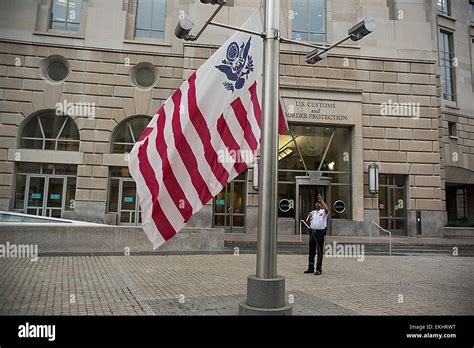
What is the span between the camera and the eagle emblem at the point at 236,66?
5.67 m

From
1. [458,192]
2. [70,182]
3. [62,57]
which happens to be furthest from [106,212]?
[458,192]

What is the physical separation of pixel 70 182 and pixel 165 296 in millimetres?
16720

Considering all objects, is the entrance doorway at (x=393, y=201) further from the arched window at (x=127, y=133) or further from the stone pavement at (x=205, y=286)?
the arched window at (x=127, y=133)

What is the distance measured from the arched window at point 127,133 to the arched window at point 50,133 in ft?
7.37

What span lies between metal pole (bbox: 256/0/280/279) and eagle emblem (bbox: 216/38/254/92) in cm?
33

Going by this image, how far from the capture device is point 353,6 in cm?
2341

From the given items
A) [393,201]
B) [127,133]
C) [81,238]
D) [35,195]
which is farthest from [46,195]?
[393,201]

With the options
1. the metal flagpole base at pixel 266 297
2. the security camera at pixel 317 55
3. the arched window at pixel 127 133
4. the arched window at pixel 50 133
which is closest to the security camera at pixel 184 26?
the security camera at pixel 317 55

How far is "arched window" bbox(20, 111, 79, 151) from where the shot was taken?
70.2ft

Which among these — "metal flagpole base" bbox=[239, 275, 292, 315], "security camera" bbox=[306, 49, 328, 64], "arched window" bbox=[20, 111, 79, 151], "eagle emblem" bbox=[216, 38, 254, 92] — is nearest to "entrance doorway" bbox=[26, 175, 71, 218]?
"arched window" bbox=[20, 111, 79, 151]

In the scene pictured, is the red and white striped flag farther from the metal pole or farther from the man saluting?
the man saluting
